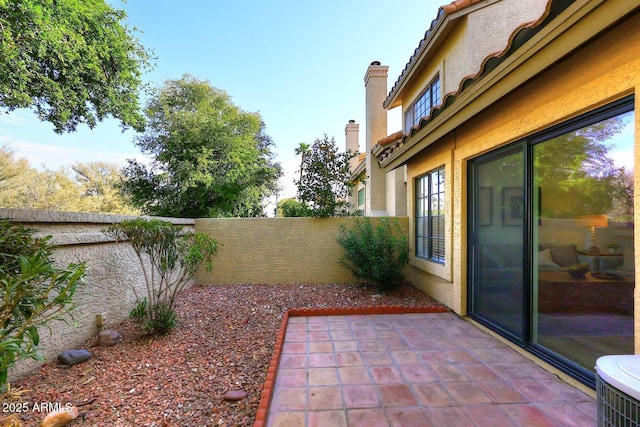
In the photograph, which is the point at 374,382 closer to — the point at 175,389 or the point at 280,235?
the point at 175,389

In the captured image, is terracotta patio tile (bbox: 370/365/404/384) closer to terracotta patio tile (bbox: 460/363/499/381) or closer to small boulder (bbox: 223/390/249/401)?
terracotta patio tile (bbox: 460/363/499/381)

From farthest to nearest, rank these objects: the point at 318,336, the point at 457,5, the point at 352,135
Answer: the point at 352,135, the point at 457,5, the point at 318,336

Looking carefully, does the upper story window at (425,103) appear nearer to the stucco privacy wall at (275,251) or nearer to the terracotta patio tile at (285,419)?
the stucco privacy wall at (275,251)

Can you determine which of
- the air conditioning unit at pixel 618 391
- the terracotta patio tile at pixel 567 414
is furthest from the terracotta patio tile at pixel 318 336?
the air conditioning unit at pixel 618 391

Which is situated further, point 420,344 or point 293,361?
point 420,344

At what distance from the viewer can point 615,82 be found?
2.53 meters

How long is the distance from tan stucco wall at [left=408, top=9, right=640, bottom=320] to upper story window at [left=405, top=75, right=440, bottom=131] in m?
2.97

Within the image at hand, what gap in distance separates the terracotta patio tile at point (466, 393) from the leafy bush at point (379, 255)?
330 centimetres

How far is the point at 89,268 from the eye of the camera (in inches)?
159

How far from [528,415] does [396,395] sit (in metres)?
1.18

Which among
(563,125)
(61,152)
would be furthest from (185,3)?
(61,152)

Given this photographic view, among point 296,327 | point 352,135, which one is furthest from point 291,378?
point 352,135

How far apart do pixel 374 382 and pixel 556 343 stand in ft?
7.29

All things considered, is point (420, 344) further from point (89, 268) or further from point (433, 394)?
point (89, 268)
